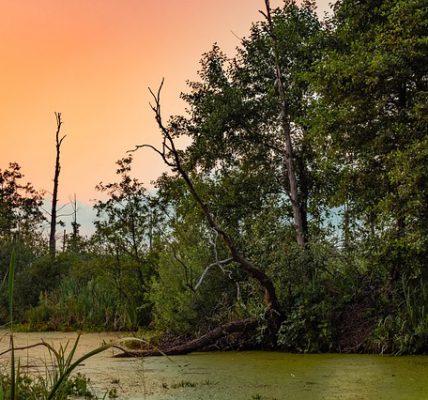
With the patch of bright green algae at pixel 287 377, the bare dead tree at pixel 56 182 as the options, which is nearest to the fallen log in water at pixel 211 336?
the patch of bright green algae at pixel 287 377

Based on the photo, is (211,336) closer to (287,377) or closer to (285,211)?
(287,377)

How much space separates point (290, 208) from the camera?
50.9 feet

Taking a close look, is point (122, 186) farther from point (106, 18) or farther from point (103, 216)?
point (106, 18)

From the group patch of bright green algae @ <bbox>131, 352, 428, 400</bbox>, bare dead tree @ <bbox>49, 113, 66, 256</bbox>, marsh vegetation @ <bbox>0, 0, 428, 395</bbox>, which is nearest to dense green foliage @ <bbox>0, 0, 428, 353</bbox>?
marsh vegetation @ <bbox>0, 0, 428, 395</bbox>

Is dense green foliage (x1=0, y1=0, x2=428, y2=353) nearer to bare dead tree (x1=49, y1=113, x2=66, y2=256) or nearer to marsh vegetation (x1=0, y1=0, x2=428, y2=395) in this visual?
marsh vegetation (x1=0, y1=0, x2=428, y2=395)

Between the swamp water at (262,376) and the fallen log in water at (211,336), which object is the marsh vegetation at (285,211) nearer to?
the fallen log in water at (211,336)

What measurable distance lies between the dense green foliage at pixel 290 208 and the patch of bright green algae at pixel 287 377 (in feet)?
2.94

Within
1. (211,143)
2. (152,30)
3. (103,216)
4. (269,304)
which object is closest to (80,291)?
(103,216)

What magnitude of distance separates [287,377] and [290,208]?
900cm

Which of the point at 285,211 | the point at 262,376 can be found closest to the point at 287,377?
the point at 262,376

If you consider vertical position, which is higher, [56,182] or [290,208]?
[56,182]

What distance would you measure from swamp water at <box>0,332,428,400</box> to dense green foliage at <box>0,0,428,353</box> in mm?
918

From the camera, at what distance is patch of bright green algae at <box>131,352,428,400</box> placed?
5758 mm

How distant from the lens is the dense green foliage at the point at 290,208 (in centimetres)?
924
